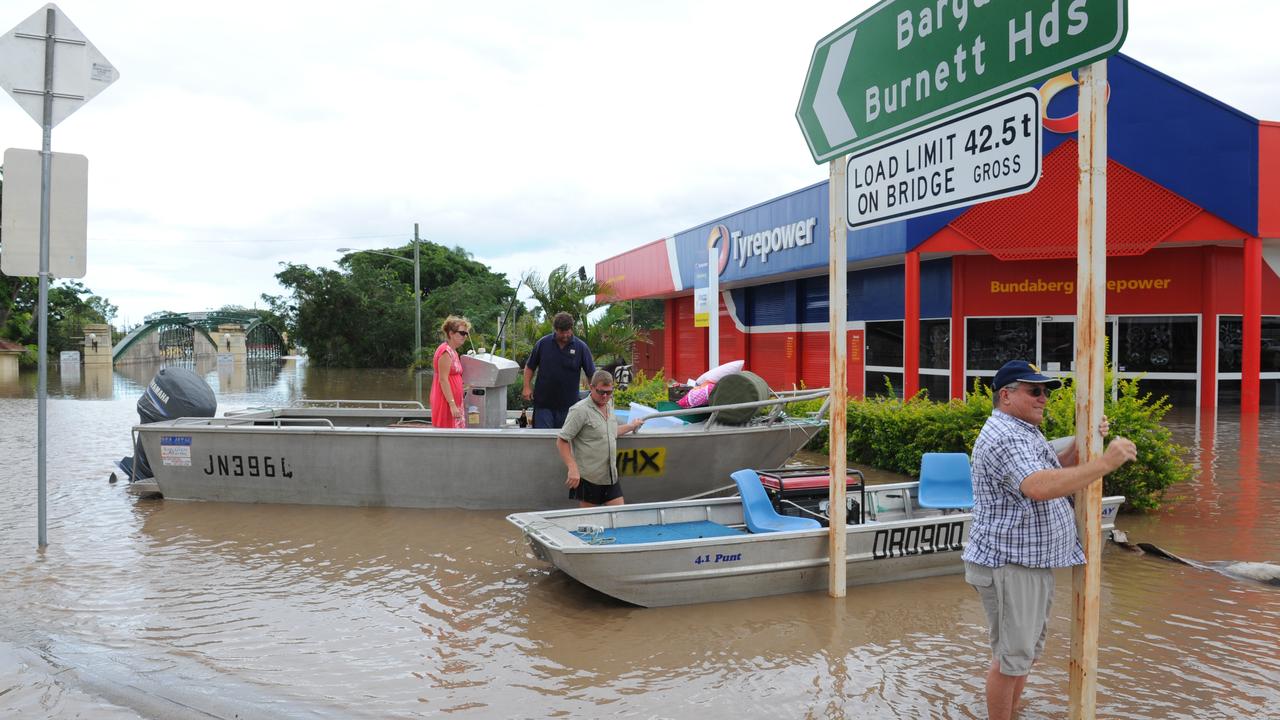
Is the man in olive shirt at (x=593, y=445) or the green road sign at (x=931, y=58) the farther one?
the man in olive shirt at (x=593, y=445)

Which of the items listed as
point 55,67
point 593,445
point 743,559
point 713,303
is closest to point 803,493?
point 743,559

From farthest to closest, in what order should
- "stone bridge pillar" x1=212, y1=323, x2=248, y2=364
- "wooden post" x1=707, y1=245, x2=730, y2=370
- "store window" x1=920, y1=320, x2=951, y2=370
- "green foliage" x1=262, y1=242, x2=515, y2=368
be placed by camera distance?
"stone bridge pillar" x1=212, y1=323, x2=248, y2=364 → "green foliage" x1=262, y1=242, x2=515, y2=368 → "store window" x1=920, y1=320, x2=951, y2=370 → "wooden post" x1=707, y1=245, x2=730, y2=370

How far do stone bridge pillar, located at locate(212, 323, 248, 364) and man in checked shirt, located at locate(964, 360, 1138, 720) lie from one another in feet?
214

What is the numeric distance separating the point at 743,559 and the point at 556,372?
336 cm

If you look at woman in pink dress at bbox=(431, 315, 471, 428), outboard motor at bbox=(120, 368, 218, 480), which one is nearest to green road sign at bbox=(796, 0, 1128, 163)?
woman in pink dress at bbox=(431, 315, 471, 428)

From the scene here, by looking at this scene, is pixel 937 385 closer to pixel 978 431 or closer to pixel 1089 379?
pixel 978 431

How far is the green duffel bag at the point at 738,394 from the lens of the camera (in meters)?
8.23

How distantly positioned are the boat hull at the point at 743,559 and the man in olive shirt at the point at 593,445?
0.46 meters

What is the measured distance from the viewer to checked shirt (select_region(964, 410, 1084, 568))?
3367 millimetres

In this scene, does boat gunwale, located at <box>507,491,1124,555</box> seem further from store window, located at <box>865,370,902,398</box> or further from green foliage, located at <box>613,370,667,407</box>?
store window, located at <box>865,370,902,398</box>

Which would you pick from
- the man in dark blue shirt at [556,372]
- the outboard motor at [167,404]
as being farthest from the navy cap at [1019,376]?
the outboard motor at [167,404]

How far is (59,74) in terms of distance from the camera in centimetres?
683

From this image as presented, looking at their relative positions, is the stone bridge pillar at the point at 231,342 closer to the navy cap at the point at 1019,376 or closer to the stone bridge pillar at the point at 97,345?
the stone bridge pillar at the point at 97,345

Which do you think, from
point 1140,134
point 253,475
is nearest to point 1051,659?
point 253,475
